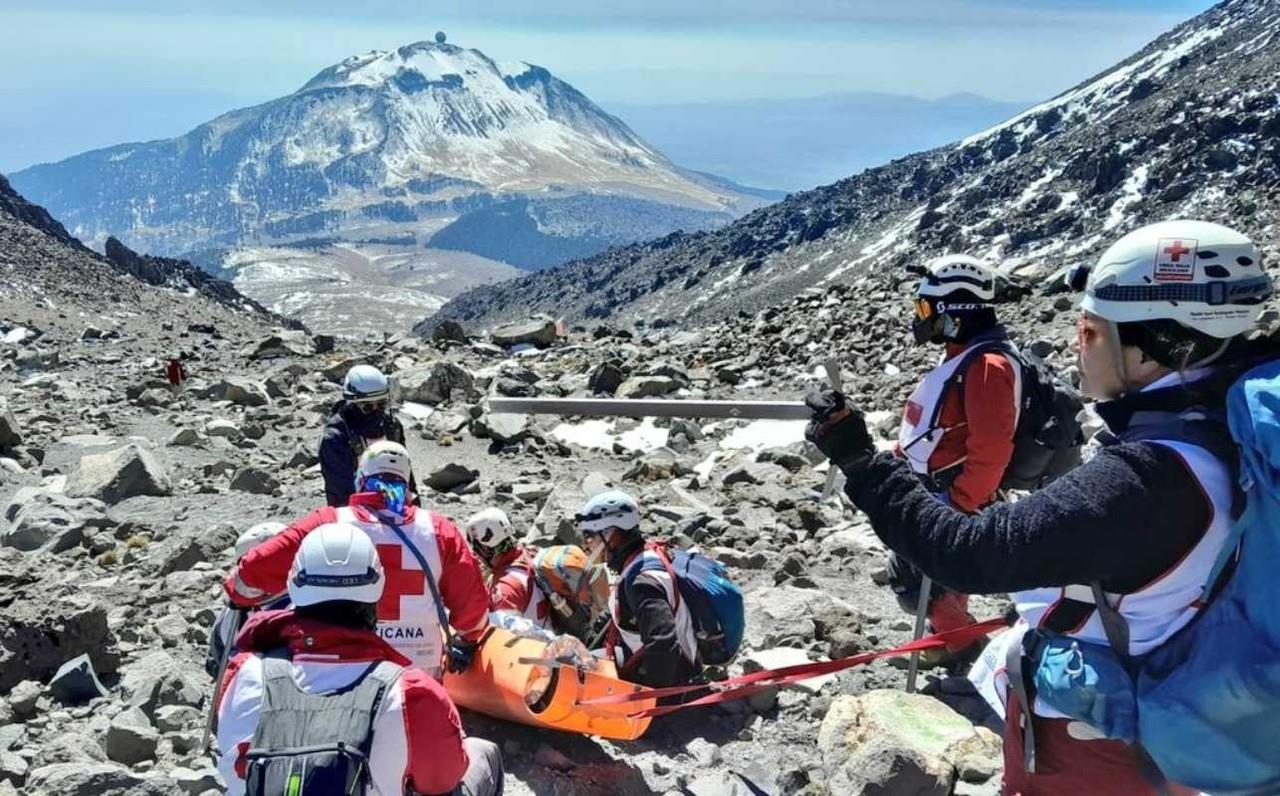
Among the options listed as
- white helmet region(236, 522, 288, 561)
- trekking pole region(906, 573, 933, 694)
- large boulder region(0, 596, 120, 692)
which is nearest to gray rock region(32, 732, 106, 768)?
large boulder region(0, 596, 120, 692)

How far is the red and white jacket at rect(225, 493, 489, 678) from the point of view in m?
5.07

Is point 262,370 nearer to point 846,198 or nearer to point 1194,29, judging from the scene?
point 846,198

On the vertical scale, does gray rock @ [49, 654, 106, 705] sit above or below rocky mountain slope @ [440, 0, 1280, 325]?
below

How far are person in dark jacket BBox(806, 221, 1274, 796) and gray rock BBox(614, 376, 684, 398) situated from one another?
49.2 ft

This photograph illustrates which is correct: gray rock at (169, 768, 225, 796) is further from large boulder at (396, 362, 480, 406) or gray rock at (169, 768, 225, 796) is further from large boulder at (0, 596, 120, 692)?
large boulder at (396, 362, 480, 406)

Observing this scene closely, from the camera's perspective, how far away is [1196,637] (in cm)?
249

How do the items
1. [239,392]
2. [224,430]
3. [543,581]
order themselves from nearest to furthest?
[543,581] → [224,430] → [239,392]

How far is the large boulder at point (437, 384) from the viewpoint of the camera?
59.6 ft

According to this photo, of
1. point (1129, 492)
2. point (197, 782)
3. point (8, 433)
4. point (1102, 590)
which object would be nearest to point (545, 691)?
point (197, 782)

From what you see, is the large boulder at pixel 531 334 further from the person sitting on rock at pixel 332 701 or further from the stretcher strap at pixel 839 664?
the person sitting on rock at pixel 332 701

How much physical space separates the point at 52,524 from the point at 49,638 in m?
3.86

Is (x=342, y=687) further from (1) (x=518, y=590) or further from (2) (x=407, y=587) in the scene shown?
(1) (x=518, y=590)

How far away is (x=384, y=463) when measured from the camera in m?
5.57

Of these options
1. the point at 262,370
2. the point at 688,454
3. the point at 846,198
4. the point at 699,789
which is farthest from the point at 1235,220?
the point at 846,198
